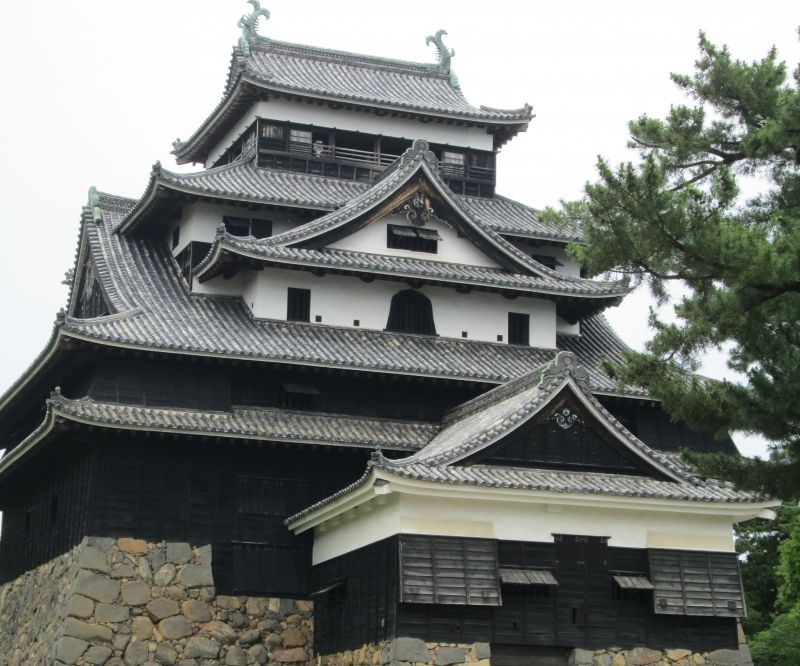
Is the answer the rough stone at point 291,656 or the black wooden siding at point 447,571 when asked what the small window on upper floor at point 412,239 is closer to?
the black wooden siding at point 447,571

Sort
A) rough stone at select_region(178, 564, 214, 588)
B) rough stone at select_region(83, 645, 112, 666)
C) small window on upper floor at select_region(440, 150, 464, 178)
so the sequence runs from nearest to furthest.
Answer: rough stone at select_region(83, 645, 112, 666) < rough stone at select_region(178, 564, 214, 588) < small window on upper floor at select_region(440, 150, 464, 178)

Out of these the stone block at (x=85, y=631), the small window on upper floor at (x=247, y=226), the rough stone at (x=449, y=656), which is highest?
the small window on upper floor at (x=247, y=226)

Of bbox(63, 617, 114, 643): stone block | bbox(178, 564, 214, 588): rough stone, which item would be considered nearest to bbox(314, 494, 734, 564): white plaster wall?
bbox(178, 564, 214, 588): rough stone

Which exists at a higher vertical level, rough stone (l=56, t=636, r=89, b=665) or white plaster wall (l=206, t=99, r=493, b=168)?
white plaster wall (l=206, t=99, r=493, b=168)

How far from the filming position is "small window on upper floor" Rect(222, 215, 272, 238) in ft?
110

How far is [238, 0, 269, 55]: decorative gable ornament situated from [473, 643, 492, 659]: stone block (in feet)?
70.1

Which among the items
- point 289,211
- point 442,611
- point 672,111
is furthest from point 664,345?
point 289,211

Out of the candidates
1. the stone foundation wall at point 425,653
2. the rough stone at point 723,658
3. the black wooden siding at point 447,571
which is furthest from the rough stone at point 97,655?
the rough stone at point 723,658

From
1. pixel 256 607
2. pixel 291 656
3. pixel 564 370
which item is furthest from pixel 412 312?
pixel 291 656

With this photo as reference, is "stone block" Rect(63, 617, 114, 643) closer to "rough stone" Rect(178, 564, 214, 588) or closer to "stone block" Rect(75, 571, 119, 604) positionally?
"stone block" Rect(75, 571, 119, 604)

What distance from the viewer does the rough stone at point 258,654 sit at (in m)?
26.8

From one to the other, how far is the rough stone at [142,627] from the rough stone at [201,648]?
0.79 meters

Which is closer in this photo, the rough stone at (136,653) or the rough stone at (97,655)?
the rough stone at (97,655)

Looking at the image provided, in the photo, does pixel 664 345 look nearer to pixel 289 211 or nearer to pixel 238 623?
pixel 238 623
